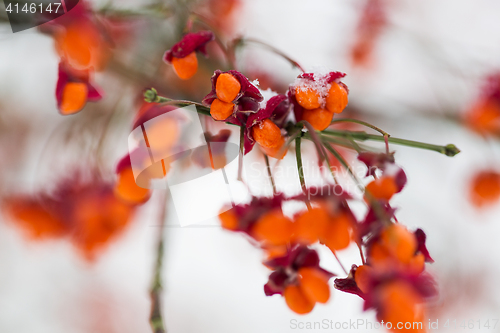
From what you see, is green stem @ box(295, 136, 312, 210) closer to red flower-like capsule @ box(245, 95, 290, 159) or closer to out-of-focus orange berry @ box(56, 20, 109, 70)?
red flower-like capsule @ box(245, 95, 290, 159)

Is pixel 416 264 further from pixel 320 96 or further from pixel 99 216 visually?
pixel 99 216

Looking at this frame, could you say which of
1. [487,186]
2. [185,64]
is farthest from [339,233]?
[487,186]

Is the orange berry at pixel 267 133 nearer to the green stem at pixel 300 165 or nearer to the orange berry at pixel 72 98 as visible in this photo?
the green stem at pixel 300 165

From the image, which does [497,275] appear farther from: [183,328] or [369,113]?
[183,328]

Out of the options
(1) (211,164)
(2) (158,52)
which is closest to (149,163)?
(1) (211,164)

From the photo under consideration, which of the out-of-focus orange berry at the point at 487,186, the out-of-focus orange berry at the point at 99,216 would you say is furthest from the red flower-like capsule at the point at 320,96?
the out-of-focus orange berry at the point at 487,186

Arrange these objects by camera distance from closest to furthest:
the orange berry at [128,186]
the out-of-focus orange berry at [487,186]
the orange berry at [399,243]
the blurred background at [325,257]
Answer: the orange berry at [399,243] < the orange berry at [128,186] < the out-of-focus orange berry at [487,186] < the blurred background at [325,257]
